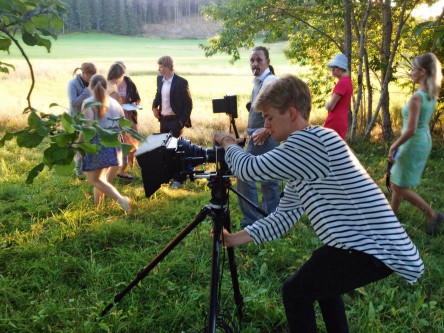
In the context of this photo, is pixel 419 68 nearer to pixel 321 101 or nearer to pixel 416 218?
pixel 416 218

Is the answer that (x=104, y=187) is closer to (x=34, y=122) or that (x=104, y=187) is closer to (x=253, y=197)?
(x=253, y=197)

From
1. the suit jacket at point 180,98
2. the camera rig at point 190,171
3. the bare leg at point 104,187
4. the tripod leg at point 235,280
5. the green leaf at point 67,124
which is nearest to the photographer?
the green leaf at point 67,124

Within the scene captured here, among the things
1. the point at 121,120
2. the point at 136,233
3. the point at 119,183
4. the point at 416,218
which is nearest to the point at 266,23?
the point at 119,183

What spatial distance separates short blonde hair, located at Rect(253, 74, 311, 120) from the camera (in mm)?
1857

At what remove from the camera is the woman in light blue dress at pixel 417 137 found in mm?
3801

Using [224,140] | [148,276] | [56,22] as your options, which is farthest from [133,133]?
[148,276]

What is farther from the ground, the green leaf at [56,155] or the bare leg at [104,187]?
the green leaf at [56,155]

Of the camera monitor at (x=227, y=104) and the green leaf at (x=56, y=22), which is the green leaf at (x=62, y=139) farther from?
the camera monitor at (x=227, y=104)

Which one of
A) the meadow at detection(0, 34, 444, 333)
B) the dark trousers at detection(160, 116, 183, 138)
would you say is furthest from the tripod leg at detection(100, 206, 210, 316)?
the dark trousers at detection(160, 116, 183, 138)

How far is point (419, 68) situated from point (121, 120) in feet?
11.0

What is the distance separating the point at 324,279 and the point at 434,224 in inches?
110

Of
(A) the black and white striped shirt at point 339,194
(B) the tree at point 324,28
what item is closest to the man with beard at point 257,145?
(A) the black and white striped shirt at point 339,194

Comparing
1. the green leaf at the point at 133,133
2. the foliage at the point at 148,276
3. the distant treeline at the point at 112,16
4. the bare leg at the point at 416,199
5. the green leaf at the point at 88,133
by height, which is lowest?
the foliage at the point at 148,276

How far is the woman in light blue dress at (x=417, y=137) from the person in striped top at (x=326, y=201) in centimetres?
236
